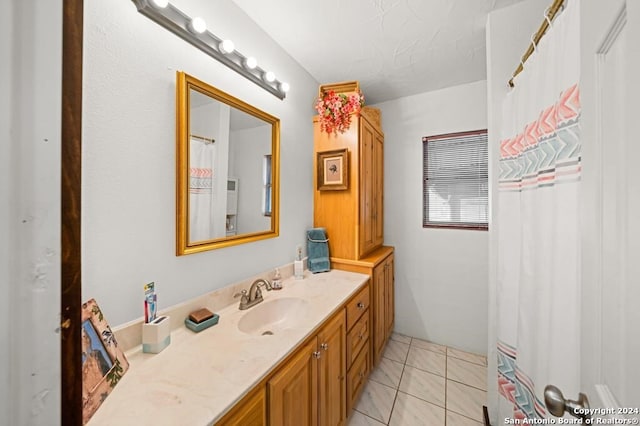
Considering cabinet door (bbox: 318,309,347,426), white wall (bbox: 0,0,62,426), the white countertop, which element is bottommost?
cabinet door (bbox: 318,309,347,426)

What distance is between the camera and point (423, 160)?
2.33 m

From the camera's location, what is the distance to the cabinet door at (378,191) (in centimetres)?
221

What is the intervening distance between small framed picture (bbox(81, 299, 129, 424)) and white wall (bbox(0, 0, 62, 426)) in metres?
0.46

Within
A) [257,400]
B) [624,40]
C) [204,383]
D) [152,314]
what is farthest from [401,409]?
[624,40]

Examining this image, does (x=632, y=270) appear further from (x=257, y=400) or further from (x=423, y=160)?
(x=423, y=160)

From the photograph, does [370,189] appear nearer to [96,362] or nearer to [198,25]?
[198,25]

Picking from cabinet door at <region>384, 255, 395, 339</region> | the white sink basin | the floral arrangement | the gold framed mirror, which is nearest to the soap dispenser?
the white sink basin

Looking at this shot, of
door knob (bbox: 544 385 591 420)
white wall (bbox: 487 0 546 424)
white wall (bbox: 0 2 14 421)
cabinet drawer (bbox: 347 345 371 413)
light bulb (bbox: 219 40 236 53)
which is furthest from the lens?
cabinet drawer (bbox: 347 345 371 413)

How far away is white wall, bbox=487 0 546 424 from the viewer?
133 cm

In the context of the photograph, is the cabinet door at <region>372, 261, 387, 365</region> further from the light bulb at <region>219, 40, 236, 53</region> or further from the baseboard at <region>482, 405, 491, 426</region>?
the light bulb at <region>219, 40, 236, 53</region>

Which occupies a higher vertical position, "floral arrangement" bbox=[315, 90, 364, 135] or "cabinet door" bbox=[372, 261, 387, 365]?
"floral arrangement" bbox=[315, 90, 364, 135]

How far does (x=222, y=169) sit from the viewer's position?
1.25 meters

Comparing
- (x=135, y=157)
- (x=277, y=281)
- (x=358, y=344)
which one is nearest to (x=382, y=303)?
(x=358, y=344)

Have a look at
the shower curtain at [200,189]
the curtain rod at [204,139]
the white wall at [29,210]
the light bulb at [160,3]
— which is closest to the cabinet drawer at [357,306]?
the shower curtain at [200,189]
